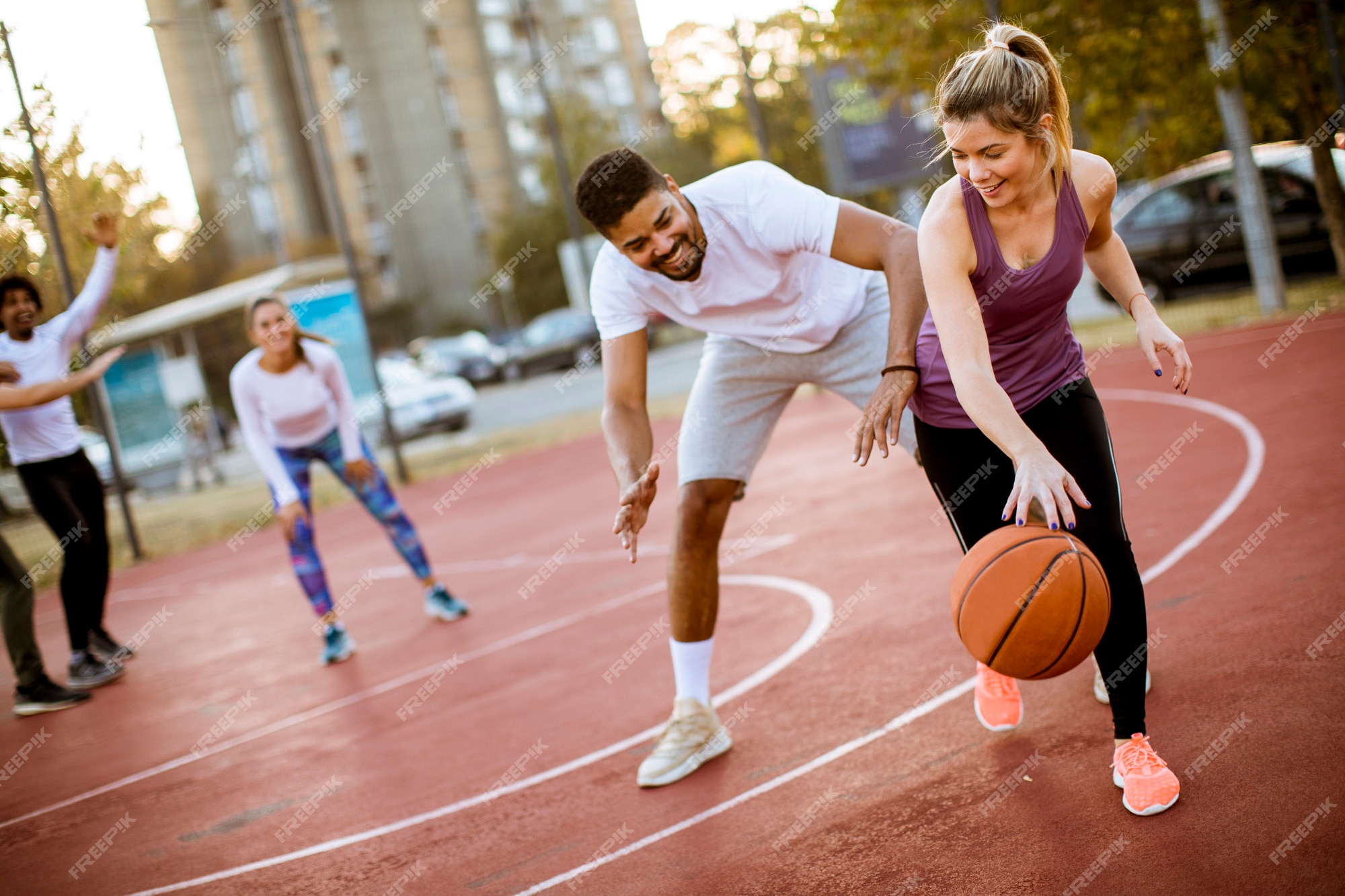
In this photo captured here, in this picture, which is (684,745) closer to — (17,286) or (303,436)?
(303,436)

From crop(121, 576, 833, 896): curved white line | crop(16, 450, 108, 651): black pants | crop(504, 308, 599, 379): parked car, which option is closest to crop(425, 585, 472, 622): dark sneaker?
crop(16, 450, 108, 651): black pants

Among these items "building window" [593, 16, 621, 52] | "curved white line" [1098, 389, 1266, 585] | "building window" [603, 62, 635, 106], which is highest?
"building window" [593, 16, 621, 52]

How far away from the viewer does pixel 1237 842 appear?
8.50 feet

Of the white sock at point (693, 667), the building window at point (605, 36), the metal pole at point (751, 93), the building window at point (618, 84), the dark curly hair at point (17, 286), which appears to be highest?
the building window at point (605, 36)

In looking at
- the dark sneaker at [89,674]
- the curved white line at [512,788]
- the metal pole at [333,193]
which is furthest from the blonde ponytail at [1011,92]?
the metal pole at [333,193]

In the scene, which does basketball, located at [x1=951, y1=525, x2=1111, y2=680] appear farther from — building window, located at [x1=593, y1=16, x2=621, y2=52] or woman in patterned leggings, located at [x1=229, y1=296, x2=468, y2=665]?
building window, located at [x1=593, y1=16, x2=621, y2=52]

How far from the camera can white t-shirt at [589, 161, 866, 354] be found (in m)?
3.55

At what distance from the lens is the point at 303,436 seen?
6.30 metres

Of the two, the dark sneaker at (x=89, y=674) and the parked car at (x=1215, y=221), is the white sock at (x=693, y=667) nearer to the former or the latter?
the dark sneaker at (x=89, y=674)

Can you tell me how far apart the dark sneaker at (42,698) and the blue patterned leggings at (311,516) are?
144 centimetres

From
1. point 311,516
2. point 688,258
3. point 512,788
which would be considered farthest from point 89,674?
point 688,258

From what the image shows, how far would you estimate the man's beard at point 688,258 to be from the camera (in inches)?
134

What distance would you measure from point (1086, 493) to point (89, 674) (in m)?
5.97

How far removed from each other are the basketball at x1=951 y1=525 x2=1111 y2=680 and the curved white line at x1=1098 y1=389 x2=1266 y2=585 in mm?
1294
